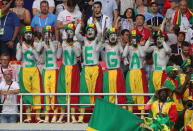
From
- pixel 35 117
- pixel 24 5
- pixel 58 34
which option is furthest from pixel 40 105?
pixel 24 5

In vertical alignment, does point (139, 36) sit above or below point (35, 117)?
above

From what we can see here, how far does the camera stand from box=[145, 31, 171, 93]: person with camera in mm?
25719

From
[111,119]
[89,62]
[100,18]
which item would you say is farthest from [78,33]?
[111,119]

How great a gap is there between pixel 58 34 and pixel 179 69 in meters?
2.95

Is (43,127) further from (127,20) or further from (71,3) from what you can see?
(127,20)

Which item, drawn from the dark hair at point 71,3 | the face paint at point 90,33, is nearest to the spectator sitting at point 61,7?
→ the dark hair at point 71,3

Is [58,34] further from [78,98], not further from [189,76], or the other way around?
[189,76]

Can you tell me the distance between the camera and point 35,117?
25.8m

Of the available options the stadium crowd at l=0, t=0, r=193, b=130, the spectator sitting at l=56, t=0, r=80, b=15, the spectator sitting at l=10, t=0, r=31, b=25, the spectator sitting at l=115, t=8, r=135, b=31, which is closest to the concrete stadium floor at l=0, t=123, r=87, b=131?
the stadium crowd at l=0, t=0, r=193, b=130

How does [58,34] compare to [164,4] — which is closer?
[58,34]

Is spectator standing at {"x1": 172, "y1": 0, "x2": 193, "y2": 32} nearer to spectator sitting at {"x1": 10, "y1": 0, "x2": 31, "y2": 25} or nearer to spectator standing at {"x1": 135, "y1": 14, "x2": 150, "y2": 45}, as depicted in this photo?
spectator standing at {"x1": 135, "y1": 14, "x2": 150, "y2": 45}

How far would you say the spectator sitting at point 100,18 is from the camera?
26.6 metres

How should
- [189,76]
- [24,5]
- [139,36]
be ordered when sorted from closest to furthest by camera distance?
[189,76] → [139,36] → [24,5]

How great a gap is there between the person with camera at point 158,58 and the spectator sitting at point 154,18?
1.57 meters
